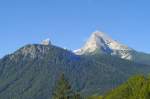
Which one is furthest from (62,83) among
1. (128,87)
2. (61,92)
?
(128,87)

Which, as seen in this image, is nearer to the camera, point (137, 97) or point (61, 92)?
point (61, 92)

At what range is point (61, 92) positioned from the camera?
8425cm

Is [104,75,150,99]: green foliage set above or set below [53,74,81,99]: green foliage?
above

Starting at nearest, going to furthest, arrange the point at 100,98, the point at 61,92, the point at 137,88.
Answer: the point at 61,92 < the point at 137,88 < the point at 100,98

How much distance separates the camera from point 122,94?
627ft

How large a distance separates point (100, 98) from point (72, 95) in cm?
10897

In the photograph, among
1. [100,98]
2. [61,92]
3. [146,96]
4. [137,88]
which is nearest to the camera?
[61,92]

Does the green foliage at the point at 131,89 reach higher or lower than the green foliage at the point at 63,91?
higher

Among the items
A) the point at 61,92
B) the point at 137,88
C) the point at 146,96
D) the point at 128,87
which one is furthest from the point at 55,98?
the point at 128,87

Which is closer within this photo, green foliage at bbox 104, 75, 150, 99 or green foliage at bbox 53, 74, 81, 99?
green foliage at bbox 53, 74, 81, 99

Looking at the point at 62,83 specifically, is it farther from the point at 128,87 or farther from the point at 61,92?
the point at 128,87

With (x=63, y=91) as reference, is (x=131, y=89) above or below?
above

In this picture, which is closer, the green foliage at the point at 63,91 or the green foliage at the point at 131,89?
the green foliage at the point at 63,91

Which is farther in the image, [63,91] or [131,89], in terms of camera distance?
[131,89]
